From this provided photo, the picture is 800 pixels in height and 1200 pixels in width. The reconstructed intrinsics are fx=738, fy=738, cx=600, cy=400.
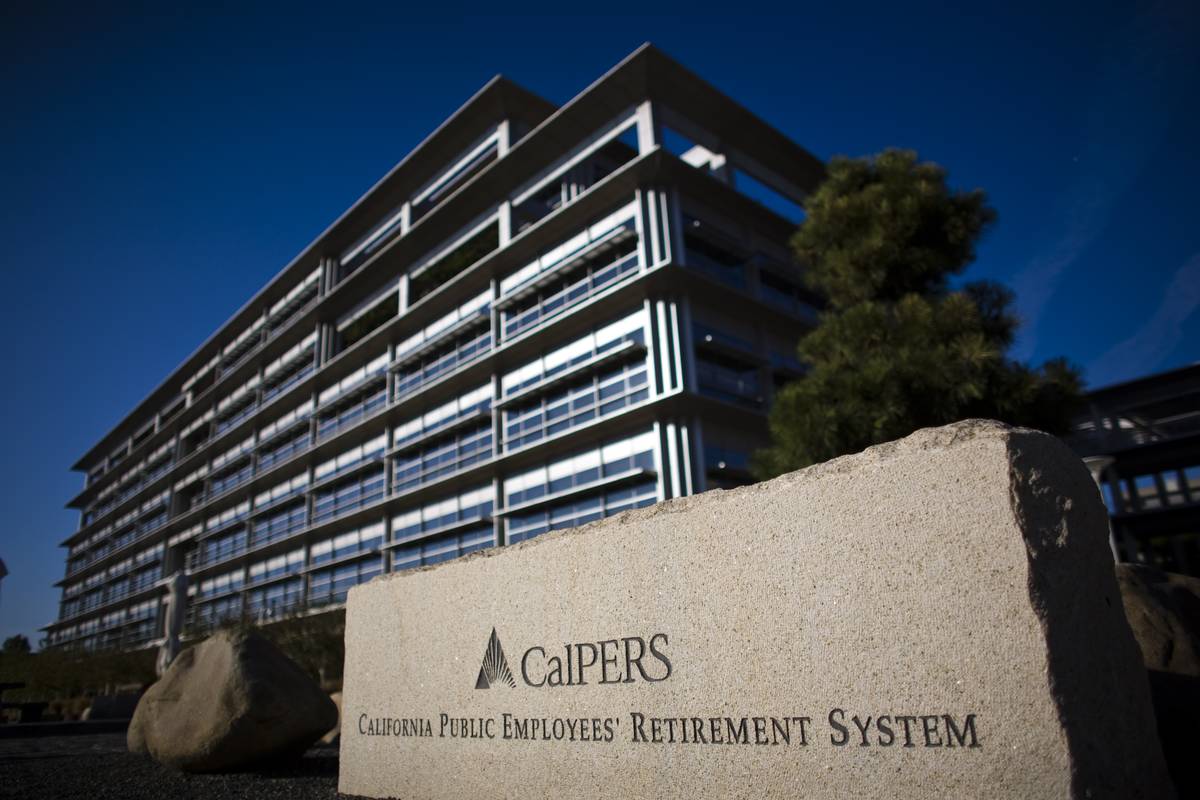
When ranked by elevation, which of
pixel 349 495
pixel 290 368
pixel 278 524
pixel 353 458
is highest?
pixel 290 368

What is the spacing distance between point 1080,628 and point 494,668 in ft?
10.6

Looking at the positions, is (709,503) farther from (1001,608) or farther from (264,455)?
(264,455)

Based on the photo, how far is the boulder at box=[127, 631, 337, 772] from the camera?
7172mm

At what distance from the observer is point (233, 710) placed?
23.6 feet

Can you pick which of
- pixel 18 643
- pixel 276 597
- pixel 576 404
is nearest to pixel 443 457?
pixel 576 404

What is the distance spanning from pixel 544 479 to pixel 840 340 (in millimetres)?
16115

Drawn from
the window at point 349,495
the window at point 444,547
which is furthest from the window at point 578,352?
the window at point 349,495

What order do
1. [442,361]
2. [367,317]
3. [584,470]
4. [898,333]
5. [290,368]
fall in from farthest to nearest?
[290,368], [367,317], [442,361], [584,470], [898,333]

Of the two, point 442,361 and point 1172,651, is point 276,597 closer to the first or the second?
point 442,361

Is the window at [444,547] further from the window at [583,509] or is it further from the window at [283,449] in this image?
the window at [283,449]

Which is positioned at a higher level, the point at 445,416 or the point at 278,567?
the point at 445,416

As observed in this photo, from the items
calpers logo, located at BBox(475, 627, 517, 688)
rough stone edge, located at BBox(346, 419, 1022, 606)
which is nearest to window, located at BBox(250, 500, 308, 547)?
calpers logo, located at BBox(475, 627, 517, 688)

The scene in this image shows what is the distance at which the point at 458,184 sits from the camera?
A: 33.9 metres

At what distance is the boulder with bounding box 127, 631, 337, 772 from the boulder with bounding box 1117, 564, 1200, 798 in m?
7.17
